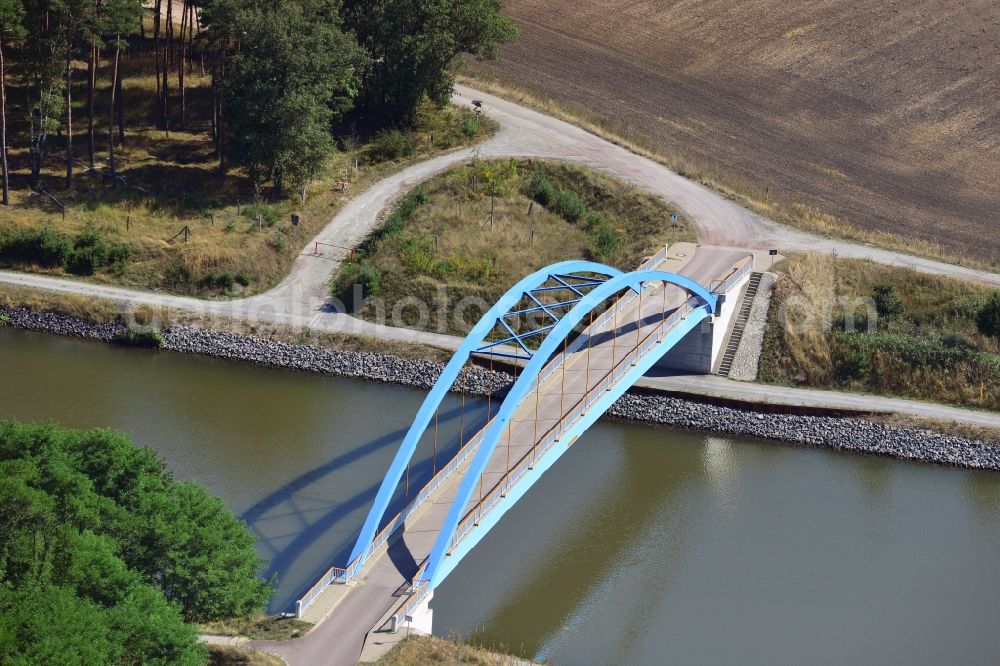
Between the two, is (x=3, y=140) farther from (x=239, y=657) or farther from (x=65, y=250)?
(x=239, y=657)

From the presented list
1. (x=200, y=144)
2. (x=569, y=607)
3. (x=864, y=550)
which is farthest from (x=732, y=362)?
(x=200, y=144)

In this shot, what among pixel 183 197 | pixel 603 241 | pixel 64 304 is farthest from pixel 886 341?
pixel 64 304

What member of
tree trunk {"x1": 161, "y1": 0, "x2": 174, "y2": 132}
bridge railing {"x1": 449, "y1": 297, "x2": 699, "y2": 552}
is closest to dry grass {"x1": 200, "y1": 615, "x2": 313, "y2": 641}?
bridge railing {"x1": 449, "y1": 297, "x2": 699, "y2": 552}

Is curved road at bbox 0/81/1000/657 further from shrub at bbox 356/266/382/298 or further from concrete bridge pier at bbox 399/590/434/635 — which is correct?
concrete bridge pier at bbox 399/590/434/635

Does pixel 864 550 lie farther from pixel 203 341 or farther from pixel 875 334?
pixel 203 341

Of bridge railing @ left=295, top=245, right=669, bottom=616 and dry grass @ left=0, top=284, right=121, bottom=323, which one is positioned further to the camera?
dry grass @ left=0, top=284, right=121, bottom=323
